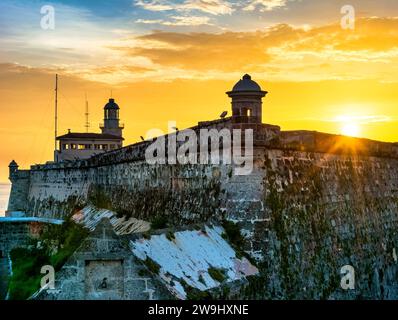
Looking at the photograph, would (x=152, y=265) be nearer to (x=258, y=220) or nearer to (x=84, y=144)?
(x=258, y=220)

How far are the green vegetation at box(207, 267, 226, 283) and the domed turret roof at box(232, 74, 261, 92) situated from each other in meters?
7.23

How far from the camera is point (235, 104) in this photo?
2253 cm

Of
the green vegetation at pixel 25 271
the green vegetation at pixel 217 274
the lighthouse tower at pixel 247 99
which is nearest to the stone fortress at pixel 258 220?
the lighthouse tower at pixel 247 99

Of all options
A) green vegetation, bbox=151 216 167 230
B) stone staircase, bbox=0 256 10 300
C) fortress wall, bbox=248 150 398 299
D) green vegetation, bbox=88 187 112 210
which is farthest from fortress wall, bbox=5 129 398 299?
stone staircase, bbox=0 256 10 300

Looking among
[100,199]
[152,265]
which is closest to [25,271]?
[100,199]

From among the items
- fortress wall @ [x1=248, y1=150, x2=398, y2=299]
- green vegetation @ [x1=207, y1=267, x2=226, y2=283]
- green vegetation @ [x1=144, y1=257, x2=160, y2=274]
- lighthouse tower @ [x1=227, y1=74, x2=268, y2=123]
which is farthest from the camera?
lighthouse tower @ [x1=227, y1=74, x2=268, y2=123]

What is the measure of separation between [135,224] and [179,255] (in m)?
10.2

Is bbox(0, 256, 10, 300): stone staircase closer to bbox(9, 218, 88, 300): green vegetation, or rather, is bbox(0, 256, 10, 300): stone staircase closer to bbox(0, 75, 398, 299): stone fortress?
bbox(9, 218, 88, 300): green vegetation

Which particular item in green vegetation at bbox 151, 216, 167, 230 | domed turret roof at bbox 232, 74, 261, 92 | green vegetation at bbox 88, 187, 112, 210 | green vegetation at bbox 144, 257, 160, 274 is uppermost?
domed turret roof at bbox 232, 74, 261, 92

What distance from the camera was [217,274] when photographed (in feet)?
57.4

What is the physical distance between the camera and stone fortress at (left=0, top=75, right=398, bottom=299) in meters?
15.3

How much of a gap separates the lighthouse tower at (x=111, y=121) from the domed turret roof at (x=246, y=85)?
5315 cm

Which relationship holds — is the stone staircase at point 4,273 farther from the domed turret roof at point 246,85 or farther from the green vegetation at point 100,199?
the domed turret roof at point 246,85

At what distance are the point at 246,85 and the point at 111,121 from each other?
5463 centimetres
